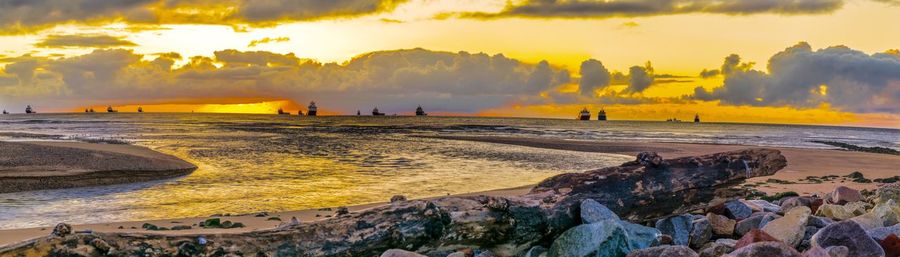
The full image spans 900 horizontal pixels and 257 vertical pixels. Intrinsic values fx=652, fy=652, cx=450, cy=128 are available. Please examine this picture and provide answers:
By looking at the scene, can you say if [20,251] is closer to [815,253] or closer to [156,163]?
[815,253]

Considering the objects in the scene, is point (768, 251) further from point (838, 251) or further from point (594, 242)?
point (594, 242)

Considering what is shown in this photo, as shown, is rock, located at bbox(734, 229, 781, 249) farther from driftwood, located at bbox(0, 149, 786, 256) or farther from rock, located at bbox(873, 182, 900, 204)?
rock, located at bbox(873, 182, 900, 204)

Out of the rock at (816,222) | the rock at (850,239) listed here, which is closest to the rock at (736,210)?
the rock at (816,222)

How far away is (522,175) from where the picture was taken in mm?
21719

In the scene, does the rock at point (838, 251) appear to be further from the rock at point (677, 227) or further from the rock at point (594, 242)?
the rock at point (594, 242)

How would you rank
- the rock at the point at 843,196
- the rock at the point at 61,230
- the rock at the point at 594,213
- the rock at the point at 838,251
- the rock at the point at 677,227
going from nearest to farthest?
the rock at the point at 61,230 → the rock at the point at 838,251 → the rock at the point at 594,213 → the rock at the point at 677,227 → the rock at the point at 843,196

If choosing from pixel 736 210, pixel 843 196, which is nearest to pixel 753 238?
pixel 736 210

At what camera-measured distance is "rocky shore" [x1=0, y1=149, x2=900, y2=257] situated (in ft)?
18.1

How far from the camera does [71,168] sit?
65.8 ft

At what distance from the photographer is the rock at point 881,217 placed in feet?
24.9

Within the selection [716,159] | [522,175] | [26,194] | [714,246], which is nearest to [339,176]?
[522,175]

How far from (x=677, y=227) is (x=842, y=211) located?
282 centimetres

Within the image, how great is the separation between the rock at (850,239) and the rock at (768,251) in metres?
0.85

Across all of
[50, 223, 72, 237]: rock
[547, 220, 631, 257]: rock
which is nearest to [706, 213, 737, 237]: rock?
[547, 220, 631, 257]: rock
